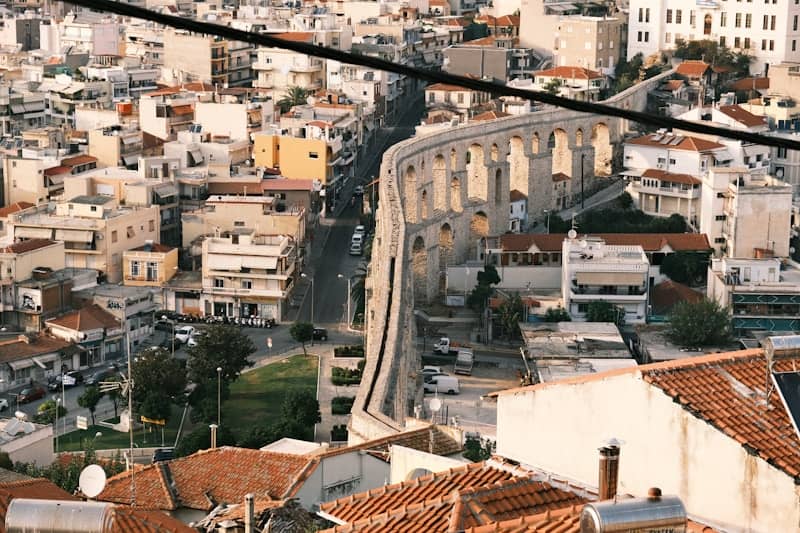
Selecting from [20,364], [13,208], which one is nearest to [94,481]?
[20,364]

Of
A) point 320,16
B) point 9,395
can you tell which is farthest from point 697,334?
point 320,16

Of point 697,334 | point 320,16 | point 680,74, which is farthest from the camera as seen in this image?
point 320,16

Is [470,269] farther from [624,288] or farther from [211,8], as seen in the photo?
[211,8]

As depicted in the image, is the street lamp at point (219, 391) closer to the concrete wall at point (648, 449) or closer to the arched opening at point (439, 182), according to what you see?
the arched opening at point (439, 182)

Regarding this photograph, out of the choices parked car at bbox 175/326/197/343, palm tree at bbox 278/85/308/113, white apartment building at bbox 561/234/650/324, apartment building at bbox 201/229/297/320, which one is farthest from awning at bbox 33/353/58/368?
palm tree at bbox 278/85/308/113

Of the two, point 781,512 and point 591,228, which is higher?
point 781,512

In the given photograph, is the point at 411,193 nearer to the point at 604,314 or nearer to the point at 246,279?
the point at 246,279

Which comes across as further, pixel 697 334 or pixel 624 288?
pixel 624 288

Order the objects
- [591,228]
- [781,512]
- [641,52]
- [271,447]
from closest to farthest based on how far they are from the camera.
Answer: [781,512] < [271,447] < [591,228] < [641,52]
